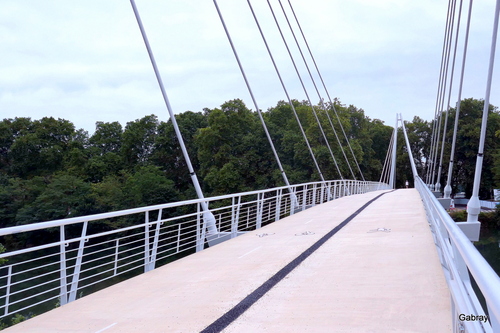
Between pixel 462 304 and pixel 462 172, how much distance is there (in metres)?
68.2

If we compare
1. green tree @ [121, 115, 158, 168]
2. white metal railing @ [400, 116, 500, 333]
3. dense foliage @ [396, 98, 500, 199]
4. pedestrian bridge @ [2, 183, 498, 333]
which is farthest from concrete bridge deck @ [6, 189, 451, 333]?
green tree @ [121, 115, 158, 168]

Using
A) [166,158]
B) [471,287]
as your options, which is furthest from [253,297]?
[166,158]

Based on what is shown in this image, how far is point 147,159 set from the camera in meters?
67.9

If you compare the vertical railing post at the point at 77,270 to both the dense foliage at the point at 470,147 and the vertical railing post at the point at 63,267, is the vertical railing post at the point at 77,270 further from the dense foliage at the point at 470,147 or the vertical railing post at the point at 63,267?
the dense foliage at the point at 470,147

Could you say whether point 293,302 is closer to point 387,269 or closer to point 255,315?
point 255,315

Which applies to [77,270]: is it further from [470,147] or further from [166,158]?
[470,147]

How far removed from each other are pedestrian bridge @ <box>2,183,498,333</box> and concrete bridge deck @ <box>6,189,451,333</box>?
0.4 inches

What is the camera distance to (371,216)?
17.2 metres

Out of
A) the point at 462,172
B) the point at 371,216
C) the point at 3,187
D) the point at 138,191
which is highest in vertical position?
the point at 3,187

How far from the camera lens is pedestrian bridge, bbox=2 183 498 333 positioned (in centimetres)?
542

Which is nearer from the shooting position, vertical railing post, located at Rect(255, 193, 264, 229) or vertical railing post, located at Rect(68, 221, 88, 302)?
vertical railing post, located at Rect(68, 221, 88, 302)

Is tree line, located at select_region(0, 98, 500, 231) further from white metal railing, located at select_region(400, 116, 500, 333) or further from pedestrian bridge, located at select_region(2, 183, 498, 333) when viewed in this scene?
white metal railing, located at select_region(400, 116, 500, 333)

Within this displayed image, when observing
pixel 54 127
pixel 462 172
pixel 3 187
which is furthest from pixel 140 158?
pixel 462 172

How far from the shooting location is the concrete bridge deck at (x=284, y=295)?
5.47 m
